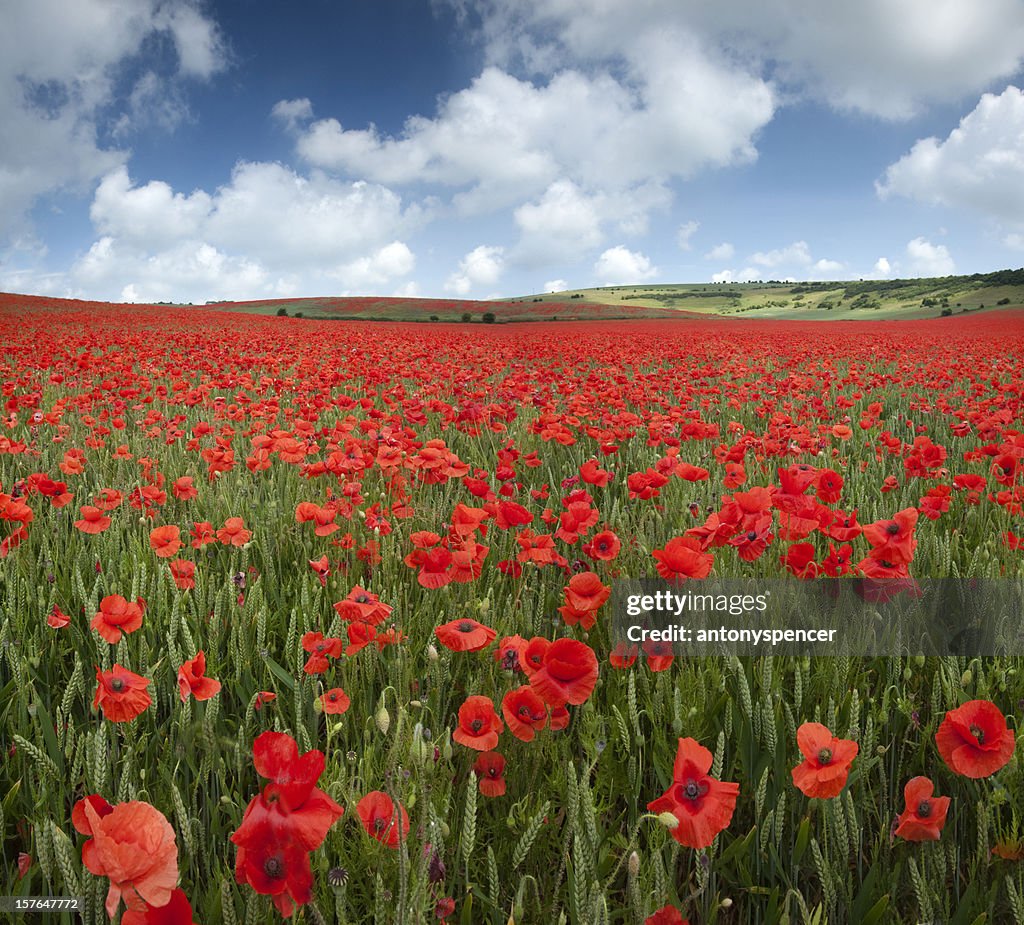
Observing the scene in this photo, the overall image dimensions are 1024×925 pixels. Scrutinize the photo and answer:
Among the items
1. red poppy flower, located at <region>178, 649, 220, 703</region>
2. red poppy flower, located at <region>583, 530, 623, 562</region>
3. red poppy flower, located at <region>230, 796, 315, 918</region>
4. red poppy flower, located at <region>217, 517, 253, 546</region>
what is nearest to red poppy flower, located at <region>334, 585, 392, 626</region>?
red poppy flower, located at <region>178, 649, 220, 703</region>

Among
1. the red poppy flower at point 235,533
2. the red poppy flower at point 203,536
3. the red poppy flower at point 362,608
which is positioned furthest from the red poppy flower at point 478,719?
the red poppy flower at point 203,536

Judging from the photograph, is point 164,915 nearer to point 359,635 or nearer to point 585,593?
point 359,635

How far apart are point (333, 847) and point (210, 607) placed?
136 centimetres

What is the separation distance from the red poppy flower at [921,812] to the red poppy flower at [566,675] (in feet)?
2.09

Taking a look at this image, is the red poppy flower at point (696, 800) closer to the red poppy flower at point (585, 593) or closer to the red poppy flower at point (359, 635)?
the red poppy flower at point (585, 593)

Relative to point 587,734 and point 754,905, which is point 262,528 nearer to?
point 587,734

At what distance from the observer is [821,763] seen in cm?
114

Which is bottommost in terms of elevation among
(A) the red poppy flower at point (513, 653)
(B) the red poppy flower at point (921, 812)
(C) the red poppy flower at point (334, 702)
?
(B) the red poppy flower at point (921, 812)

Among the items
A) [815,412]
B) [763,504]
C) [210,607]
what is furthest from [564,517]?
[815,412]

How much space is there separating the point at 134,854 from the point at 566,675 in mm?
752

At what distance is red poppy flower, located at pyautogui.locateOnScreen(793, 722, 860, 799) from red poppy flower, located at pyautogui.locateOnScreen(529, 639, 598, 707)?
38cm

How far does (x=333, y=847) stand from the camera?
4.42 ft

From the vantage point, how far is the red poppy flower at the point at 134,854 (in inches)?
31.3

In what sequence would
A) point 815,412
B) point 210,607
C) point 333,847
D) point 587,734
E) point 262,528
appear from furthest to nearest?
point 815,412 < point 262,528 < point 210,607 < point 587,734 < point 333,847
